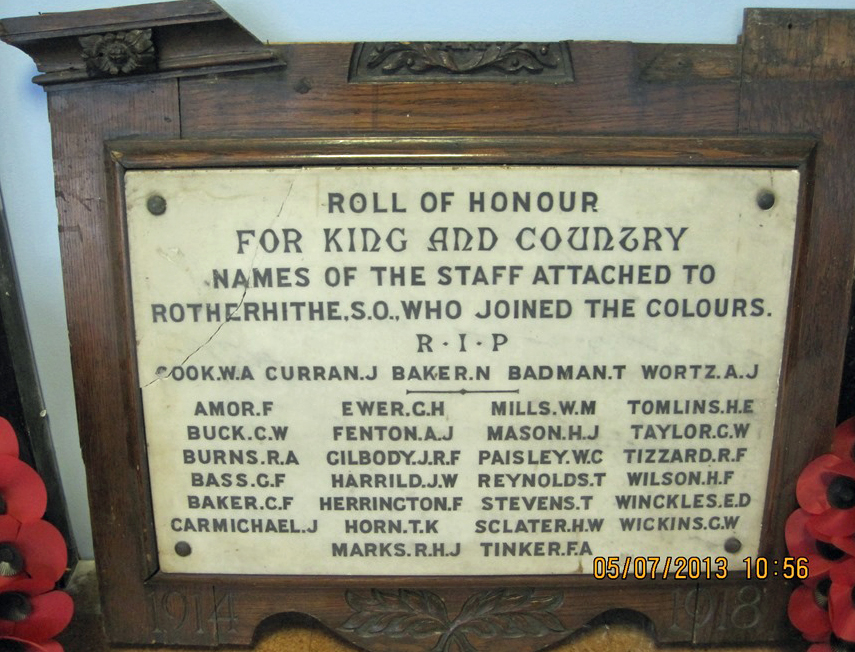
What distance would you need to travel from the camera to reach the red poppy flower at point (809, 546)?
922 mm

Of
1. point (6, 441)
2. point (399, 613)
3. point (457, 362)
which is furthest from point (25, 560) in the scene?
point (457, 362)

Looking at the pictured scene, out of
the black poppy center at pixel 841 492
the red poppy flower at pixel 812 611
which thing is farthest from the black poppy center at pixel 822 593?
the black poppy center at pixel 841 492

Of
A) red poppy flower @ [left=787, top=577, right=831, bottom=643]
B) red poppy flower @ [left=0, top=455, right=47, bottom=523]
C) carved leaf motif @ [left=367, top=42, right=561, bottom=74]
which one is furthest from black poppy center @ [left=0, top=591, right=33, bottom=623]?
red poppy flower @ [left=787, top=577, right=831, bottom=643]

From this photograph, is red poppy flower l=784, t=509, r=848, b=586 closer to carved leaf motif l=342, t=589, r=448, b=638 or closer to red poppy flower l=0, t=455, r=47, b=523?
carved leaf motif l=342, t=589, r=448, b=638

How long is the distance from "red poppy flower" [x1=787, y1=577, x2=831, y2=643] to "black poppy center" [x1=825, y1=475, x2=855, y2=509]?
11cm

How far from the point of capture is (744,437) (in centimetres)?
94

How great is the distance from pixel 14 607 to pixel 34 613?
26 mm

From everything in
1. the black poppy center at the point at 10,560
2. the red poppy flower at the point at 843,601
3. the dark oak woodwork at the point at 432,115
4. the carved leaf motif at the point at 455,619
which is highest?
the dark oak woodwork at the point at 432,115

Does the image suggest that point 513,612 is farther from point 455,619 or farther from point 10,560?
point 10,560

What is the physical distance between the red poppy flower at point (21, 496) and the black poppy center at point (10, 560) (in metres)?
0.04

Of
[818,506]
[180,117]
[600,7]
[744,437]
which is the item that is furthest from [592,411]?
[180,117]

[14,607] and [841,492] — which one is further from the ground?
[841,492]

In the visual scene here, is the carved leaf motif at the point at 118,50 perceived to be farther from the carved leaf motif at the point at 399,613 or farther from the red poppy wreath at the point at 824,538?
the red poppy wreath at the point at 824,538
